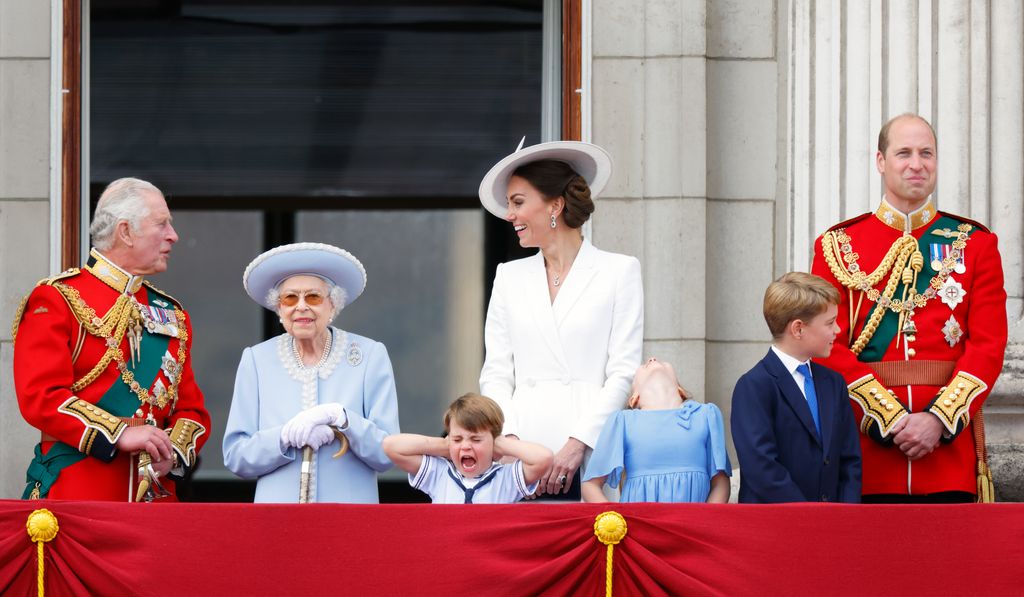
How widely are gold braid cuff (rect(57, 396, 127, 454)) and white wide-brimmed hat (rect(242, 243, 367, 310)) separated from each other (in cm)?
63

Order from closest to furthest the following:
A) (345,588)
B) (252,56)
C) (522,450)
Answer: (345,588) < (522,450) < (252,56)

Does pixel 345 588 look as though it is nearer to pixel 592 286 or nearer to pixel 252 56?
pixel 592 286

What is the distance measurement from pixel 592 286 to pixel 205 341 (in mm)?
7698

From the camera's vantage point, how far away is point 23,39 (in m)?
7.08

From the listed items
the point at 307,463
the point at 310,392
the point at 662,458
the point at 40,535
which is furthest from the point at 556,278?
the point at 40,535

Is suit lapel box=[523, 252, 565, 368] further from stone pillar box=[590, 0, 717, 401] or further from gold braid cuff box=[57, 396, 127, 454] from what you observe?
stone pillar box=[590, 0, 717, 401]

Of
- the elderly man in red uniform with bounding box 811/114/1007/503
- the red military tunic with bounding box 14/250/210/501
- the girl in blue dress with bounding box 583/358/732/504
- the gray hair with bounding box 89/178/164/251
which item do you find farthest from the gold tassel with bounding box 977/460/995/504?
the gray hair with bounding box 89/178/164/251

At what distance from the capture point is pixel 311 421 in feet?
16.5

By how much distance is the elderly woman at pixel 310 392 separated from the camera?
512 cm

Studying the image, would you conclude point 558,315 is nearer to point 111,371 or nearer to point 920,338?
point 920,338

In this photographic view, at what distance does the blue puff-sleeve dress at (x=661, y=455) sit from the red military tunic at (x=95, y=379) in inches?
57.0

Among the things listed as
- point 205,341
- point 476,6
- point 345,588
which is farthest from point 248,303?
point 345,588

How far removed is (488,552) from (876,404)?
1524mm

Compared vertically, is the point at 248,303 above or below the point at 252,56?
below
